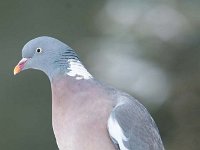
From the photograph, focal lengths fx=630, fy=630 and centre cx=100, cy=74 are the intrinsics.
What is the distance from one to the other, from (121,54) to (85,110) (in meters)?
2.12

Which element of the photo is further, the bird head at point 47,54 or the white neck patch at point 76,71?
the bird head at point 47,54

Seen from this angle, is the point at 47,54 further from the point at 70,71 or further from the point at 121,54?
the point at 121,54

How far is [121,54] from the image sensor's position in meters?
5.00

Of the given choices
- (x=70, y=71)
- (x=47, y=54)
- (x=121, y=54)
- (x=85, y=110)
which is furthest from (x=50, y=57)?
(x=121, y=54)

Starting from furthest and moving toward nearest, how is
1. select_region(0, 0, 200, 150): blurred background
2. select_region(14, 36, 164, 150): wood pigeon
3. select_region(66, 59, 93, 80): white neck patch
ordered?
select_region(0, 0, 200, 150): blurred background, select_region(66, 59, 93, 80): white neck patch, select_region(14, 36, 164, 150): wood pigeon

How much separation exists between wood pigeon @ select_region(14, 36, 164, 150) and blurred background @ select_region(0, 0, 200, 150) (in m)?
1.75

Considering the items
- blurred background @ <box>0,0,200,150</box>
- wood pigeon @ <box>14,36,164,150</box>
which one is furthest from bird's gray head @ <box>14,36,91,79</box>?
blurred background @ <box>0,0,200,150</box>

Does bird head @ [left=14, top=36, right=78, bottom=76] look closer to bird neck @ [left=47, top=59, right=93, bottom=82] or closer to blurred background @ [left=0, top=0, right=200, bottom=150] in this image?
bird neck @ [left=47, top=59, right=93, bottom=82]

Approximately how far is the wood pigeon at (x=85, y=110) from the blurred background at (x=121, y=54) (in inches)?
69.1

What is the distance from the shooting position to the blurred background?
490 centimetres

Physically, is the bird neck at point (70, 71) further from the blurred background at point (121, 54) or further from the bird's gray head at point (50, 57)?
the blurred background at point (121, 54)

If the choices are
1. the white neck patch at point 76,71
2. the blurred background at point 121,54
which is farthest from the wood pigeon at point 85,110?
the blurred background at point 121,54

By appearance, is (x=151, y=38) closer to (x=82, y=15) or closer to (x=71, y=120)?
(x=82, y=15)

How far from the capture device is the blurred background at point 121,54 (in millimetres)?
4898
